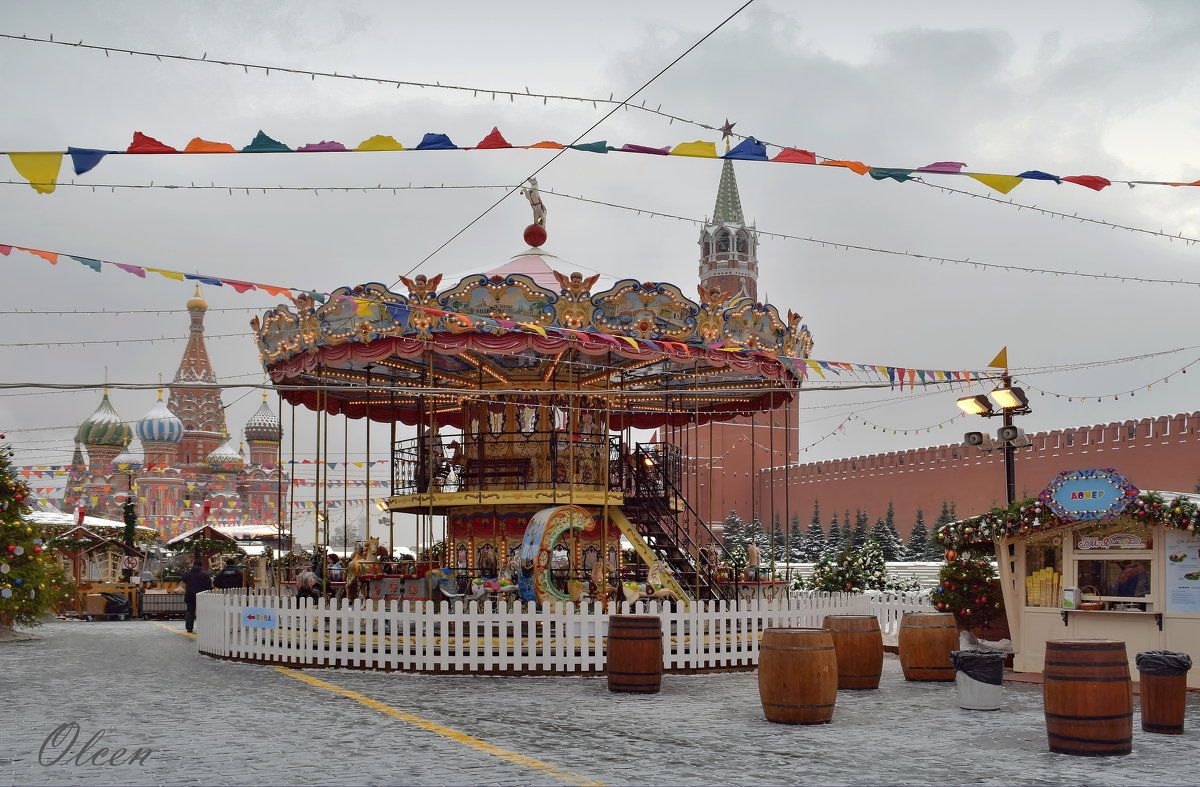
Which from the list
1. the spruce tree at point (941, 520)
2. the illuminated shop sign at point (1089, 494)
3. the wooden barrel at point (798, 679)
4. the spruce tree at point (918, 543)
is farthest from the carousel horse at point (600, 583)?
the spruce tree at point (918, 543)

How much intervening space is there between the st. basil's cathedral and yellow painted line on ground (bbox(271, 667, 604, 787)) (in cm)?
6962

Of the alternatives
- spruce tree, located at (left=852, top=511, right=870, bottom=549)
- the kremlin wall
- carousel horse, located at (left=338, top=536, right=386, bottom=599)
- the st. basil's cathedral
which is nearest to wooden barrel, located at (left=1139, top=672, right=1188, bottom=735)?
carousel horse, located at (left=338, top=536, right=386, bottom=599)

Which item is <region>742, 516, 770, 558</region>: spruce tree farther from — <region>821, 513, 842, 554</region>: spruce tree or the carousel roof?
the carousel roof

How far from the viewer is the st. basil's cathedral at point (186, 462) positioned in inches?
3172

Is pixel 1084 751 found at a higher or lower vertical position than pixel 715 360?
lower

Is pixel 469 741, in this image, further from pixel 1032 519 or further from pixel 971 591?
pixel 971 591

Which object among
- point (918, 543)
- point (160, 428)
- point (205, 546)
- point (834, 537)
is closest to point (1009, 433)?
point (205, 546)

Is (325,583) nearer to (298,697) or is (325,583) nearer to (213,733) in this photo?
(298,697)

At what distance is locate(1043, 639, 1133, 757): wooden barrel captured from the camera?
8203 mm

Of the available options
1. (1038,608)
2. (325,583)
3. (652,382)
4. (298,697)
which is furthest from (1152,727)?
(652,382)

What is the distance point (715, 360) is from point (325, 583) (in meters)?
6.41

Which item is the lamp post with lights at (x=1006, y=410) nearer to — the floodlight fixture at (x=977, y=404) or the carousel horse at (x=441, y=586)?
the floodlight fixture at (x=977, y=404)

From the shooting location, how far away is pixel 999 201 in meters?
11.1

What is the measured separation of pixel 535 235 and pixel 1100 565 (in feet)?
33.6
